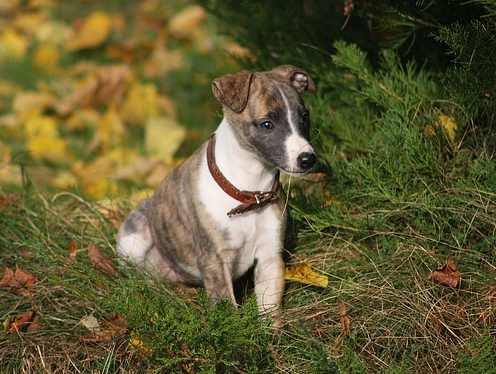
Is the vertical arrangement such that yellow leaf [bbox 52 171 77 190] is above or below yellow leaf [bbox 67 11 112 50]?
above

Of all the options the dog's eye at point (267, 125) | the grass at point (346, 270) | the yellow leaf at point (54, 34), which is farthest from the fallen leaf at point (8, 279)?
the yellow leaf at point (54, 34)

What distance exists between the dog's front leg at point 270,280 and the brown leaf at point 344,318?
0.37 meters

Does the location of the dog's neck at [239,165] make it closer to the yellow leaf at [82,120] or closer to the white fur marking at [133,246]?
the white fur marking at [133,246]

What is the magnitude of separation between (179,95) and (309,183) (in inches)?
119

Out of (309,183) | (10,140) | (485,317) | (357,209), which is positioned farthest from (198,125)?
(485,317)

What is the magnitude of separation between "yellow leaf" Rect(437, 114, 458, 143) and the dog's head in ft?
2.78

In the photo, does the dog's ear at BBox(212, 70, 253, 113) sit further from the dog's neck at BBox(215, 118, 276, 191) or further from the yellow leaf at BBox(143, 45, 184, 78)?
the yellow leaf at BBox(143, 45, 184, 78)

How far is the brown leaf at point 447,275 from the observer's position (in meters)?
3.59

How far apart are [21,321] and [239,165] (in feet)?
4.19

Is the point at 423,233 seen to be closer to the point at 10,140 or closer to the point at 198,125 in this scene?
the point at 198,125

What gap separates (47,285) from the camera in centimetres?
413

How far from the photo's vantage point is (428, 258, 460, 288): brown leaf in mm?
3594

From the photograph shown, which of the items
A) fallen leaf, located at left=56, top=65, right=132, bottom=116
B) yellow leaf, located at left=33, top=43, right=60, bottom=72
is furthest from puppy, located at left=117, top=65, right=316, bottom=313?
yellow leaf, located at left=33, top=43, right=60, bottom=72

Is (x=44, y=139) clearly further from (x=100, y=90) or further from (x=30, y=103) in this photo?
(x=100, y=90)
